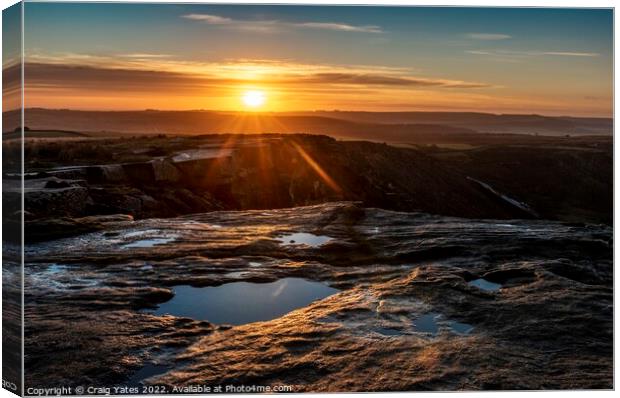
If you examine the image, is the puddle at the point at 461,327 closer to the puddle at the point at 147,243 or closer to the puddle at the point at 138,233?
the puddle at the point at 147,243

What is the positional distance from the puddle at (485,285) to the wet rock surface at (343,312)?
62 mm

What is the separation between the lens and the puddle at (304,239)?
1300 centimetres

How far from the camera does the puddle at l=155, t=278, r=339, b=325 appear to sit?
945 cm

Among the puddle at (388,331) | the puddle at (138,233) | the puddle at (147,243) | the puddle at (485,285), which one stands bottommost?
Answer: the puddle at (388,331)

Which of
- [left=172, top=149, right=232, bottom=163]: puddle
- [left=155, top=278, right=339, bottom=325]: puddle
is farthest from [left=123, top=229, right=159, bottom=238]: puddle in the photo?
[left=172, top=149, right=232, bottom=163]: puddle

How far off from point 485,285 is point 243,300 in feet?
11.2

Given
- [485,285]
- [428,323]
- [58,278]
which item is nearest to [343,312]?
[428,323]

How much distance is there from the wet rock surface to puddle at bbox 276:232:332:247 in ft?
0.41

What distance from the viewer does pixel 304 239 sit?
13.4 m

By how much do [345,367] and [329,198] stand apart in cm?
1715

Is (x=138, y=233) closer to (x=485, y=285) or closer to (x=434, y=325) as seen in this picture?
(x=485, y=285)

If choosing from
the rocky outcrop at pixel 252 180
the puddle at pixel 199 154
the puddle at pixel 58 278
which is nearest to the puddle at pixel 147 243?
the puddle at pixel 58 278

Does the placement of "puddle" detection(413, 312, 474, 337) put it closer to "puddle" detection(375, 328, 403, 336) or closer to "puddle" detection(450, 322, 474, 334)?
"puddle" detection(450, 322, 474, 334)

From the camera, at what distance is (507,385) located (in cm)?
790
